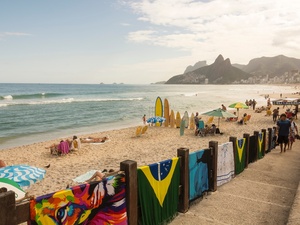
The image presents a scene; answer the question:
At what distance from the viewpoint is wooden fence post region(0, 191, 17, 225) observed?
2201 mm

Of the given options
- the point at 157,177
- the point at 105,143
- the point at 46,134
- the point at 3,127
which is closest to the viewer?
the point at 157,177

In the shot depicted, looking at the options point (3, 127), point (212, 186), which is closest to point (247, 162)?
point (212, 186)

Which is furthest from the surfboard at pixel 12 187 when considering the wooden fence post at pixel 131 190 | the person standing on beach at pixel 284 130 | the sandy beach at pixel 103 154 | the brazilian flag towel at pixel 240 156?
the person standing on beach at pixel 284 130

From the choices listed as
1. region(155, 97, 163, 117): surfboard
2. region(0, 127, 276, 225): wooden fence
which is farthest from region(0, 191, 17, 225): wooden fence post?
region(155, 97, 163, 117): surfboard

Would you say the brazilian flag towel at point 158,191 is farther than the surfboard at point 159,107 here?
No

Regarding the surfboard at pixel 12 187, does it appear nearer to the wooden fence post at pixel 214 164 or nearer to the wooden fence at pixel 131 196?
the wooden fence at pixel 131 196

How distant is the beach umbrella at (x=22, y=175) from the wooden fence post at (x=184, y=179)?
11.7ft

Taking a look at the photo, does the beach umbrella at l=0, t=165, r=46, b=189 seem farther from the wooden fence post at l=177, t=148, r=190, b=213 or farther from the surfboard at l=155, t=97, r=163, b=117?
the surfboard at l=155, t=97, r=163, b=117

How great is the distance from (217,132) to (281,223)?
13.0 m

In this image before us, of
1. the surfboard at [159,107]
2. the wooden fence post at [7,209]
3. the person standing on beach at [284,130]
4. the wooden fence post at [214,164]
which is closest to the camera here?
the wooden fence post at [7,209]

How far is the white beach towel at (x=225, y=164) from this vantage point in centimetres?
552

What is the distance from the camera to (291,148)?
962 centimetres

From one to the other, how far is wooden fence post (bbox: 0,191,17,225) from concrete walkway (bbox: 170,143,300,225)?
250 cm

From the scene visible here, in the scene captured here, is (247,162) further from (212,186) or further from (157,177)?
(157,177)
